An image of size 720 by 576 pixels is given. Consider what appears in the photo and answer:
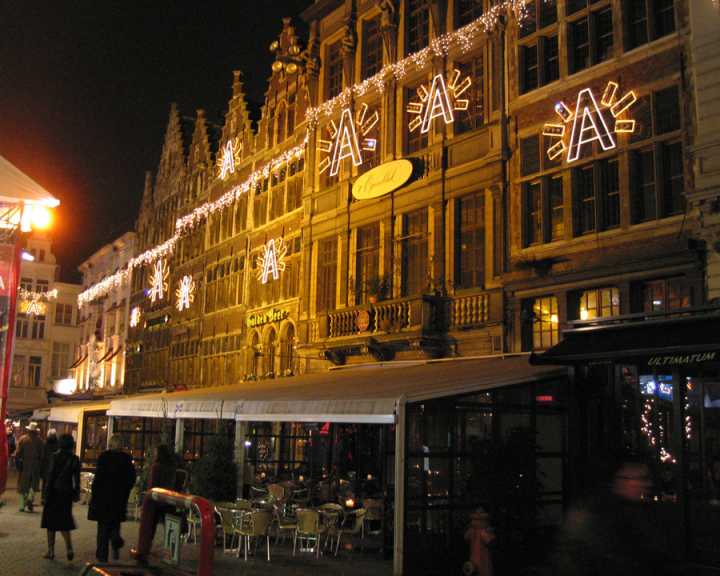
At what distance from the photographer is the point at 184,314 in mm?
31984

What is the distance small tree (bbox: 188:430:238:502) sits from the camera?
41.1 feet

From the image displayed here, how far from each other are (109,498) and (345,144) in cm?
1268

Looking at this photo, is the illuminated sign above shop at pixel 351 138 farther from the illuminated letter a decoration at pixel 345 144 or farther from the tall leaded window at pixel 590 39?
the tall leaded window at pixel 590 39

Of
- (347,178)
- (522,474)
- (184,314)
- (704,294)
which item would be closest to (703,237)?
(704,294)

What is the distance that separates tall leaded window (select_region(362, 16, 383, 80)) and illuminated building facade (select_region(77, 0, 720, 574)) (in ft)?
0.22

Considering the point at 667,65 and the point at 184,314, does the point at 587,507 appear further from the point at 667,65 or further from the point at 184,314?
the point at 184,314

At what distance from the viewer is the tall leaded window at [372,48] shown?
64.9 ft

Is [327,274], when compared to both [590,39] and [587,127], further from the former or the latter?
[590,39]

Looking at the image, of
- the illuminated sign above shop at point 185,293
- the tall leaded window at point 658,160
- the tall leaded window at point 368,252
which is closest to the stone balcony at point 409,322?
the tall leaded window at point 368,252

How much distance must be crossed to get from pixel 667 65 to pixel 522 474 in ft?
24.3

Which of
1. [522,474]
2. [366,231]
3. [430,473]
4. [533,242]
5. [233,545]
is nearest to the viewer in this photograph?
[522,474]

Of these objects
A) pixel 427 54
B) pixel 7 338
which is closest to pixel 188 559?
pixel 7 338

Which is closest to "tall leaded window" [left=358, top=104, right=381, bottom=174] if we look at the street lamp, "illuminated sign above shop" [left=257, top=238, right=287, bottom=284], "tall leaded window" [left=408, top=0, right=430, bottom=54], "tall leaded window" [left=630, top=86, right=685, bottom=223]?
"tall leaded window" [left=408, top=0, right=430, bottom=54]

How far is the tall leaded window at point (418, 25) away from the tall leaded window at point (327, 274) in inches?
216
